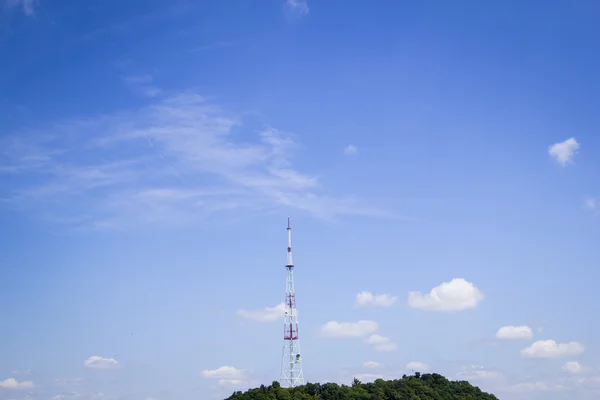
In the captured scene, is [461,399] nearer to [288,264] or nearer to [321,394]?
[321,394]

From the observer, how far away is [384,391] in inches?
4906

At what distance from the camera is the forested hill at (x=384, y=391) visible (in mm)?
109438

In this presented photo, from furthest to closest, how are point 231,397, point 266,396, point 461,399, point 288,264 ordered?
point 461,399 → point 288,264 → point 231,397 → point 266,396

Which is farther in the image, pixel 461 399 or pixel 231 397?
pixel 461 399

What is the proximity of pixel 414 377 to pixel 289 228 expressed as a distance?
47.7 meters

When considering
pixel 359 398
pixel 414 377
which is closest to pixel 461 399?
pixel 414 377

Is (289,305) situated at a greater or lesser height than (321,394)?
greater

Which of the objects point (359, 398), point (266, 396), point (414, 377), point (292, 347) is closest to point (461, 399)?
point (414, 377)

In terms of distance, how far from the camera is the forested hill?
109 meters

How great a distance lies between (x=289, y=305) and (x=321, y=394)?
1757cm

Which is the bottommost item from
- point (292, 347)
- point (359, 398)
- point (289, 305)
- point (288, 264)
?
point (359, 398)

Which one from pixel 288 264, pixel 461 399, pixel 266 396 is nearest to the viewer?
pixel 266 396

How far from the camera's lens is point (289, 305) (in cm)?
12000

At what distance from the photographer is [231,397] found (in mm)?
113812
